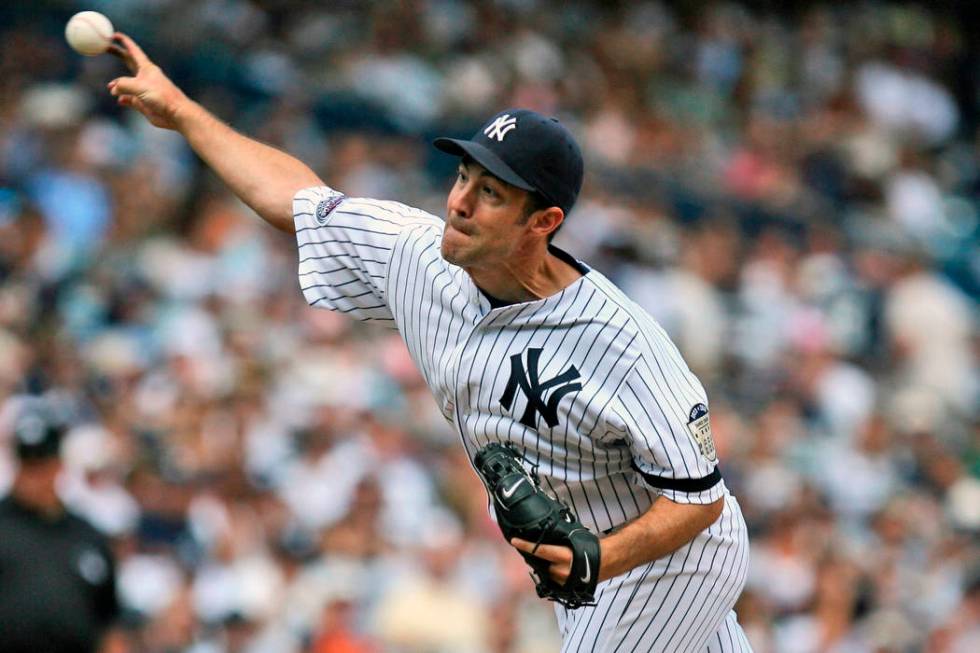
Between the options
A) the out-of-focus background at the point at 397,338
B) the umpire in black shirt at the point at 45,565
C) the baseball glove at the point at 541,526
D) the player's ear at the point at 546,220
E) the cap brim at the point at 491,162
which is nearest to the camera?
the baseball glove at the point at 541,526

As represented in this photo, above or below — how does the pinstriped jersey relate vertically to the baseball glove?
above

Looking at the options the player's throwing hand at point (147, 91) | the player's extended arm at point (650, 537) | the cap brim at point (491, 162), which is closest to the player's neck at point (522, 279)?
the cap brim at point (491, 162)

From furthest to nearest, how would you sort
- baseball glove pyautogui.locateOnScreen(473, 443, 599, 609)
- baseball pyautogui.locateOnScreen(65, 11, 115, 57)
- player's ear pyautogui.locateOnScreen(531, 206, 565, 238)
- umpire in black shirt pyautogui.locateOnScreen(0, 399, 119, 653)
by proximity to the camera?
umpire in black shirt pyautogui.locateOnScreen(0, 399, 119, 653), baseball pyautogui.locateOnScreen(65, 11, 115, 57), player's ear pyautogui.locateOnScreen(531, 206, 565, 238), baseball glove pyautogui.locateOnScreen(473, 443, 599, 609)

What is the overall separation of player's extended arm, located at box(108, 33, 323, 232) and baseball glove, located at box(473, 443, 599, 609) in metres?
1.07

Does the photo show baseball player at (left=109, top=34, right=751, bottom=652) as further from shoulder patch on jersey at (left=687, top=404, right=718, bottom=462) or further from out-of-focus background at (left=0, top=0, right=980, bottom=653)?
out-of-focus background at (left=0, top=0, right=980, bottom=653)

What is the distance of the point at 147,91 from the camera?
4.12 metres

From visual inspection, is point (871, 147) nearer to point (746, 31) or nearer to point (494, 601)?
point (746, 31)

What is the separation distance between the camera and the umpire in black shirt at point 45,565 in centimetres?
546

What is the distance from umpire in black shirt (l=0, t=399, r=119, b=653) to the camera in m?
5.46

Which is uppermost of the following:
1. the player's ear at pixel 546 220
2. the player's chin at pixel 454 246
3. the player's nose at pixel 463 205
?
the player's ear at pixel 546 220

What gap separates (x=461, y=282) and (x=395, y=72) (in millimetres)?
8565

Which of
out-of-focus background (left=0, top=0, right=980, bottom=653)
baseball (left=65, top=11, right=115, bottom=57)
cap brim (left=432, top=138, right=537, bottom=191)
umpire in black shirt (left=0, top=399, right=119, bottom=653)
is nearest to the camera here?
cap brim (left=432, top=138, right=537, bottom=191)

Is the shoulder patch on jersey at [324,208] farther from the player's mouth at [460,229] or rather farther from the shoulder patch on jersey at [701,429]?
the shoulder patch on jersey at [701,429]

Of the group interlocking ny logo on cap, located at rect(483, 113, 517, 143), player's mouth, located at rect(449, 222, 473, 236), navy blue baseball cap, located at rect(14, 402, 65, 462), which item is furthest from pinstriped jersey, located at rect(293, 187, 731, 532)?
navy blue baseball cap, located at rect(14, 402, 65, 462)
